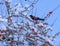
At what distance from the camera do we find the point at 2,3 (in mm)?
7527

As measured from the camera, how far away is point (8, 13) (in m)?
7.23

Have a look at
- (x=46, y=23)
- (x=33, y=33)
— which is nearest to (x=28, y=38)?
(x=33, y=33)

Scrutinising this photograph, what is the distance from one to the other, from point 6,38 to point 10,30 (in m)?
0.15

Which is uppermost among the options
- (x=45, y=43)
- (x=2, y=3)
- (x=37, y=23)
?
(x=2, y=3)

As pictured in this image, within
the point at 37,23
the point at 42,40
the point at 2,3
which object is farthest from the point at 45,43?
the point at 2,3

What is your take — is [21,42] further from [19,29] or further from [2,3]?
[2,3]

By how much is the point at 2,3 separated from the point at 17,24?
630 mm

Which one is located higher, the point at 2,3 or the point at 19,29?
the point at 2,3

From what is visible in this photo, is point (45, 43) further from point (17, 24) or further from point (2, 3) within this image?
point (2, 3)

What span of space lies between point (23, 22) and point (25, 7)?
15.2 inches

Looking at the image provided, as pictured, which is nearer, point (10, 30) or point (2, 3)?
point (10, 30)

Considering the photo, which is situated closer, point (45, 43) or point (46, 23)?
point (45, 43)

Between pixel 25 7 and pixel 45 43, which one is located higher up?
pixel 25 7

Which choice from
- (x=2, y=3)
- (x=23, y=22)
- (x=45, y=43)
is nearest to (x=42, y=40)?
(x=45, y=43)
